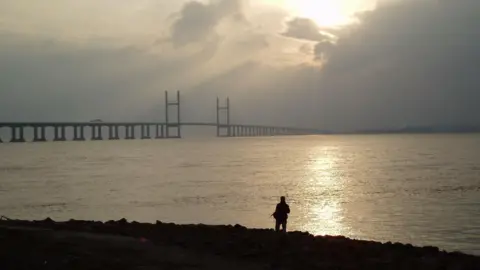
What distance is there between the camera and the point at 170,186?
43.9 m

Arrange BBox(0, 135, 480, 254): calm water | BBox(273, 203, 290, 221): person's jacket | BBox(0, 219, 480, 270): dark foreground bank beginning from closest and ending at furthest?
BBox(0, 219, 480, 270): dark foreground bank, BBox(273, 203, 290, 221): person's jacket, BBox(0, 135, 480, 254): calm water

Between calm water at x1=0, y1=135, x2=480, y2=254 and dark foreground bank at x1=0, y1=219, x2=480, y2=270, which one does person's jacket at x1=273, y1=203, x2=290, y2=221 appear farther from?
calm water at x1=0, y1=135, x2=480, y2=254

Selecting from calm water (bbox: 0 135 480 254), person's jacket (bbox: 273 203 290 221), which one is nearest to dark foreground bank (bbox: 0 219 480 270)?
person's jacket (bbox: 273 203 290 221)

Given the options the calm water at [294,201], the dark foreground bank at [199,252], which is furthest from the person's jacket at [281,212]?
the calm water at [294,201]

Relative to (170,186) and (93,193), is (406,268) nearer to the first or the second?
(93,193)

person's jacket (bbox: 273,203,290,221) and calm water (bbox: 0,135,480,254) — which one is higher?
person's jacket (bbox: 273,203,290,221)

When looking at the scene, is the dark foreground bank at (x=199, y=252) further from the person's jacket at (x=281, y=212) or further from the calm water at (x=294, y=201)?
the calm water at (x=294, y=201)

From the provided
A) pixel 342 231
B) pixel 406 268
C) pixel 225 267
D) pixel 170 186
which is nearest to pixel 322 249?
pixel 406 268

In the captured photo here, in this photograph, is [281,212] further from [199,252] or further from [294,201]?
[294,201]

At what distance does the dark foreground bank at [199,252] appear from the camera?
9984mm

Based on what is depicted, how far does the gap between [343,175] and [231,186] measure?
14.7 meters

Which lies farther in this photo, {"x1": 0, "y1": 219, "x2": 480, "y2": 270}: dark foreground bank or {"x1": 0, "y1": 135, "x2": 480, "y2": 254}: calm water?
{"x1": 0, "y1": 135, "x2": 480, "y2": 254}: calm water

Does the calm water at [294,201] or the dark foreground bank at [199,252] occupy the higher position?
the dark foreground bank at [199,252]

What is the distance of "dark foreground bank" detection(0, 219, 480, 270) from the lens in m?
9.98
